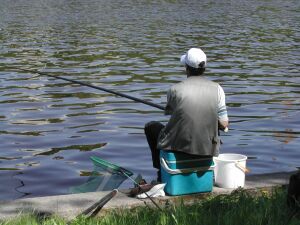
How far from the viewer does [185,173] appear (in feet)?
26.2

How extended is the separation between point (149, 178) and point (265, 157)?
2.32m

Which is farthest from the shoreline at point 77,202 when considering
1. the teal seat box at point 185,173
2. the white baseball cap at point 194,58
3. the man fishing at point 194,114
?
the white baseball cap at point 194,58

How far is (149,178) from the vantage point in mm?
10773

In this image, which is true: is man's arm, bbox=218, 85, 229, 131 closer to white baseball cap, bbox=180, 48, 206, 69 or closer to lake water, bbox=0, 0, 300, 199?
white baseball cap, bbox=180, 48, 206, 69

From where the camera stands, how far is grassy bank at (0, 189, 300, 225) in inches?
261

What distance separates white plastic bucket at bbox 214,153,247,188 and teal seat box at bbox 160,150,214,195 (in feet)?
0.79

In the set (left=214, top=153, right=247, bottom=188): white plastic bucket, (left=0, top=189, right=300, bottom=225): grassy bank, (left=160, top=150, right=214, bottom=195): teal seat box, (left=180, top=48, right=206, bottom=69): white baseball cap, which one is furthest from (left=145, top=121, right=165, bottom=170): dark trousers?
(left=0, top=189, right=300, bottom=225): grassy bank

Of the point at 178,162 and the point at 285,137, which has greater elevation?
the point at 178,162

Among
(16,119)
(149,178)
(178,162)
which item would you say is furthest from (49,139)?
(178,162)

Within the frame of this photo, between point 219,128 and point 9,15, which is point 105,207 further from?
point 9,15

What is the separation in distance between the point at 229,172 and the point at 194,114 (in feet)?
2.73

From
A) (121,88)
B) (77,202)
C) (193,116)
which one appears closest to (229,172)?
(193,116)

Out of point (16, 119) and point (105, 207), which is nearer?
point (105, 207)

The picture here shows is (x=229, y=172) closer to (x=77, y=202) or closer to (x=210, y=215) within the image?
(x=210, y=215)
